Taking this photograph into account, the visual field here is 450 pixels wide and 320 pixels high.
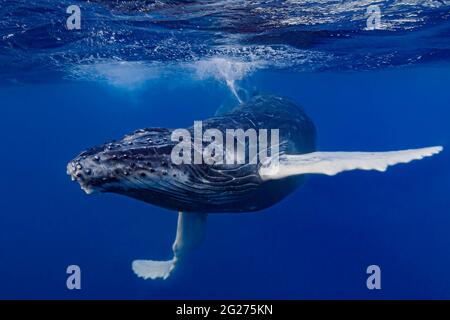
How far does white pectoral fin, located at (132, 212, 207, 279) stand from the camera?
10078 mm

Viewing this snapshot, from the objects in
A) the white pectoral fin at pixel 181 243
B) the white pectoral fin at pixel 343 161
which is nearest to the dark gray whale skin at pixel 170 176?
the white pectoral fin at pixel 343 161

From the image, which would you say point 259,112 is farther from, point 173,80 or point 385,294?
point 173,80

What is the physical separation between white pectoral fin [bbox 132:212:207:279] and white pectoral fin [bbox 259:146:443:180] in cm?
354

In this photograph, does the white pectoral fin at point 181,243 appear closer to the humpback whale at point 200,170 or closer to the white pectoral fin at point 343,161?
the humpback whale at point 200,170

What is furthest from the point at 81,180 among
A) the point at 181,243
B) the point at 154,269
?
the point at 154,269

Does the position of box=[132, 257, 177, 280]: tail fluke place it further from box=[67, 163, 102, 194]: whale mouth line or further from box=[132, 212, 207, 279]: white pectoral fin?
box=[67, 163, 102, 194]: whale mouth line

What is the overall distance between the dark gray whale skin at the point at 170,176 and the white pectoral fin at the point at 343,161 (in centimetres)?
72

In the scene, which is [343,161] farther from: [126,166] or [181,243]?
[181,243]

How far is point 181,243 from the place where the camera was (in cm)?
1073

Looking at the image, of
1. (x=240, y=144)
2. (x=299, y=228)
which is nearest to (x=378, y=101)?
(x=299, y=228)

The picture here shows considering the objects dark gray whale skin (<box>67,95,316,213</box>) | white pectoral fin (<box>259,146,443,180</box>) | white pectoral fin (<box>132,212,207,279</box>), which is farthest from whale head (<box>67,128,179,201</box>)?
white pectoral fin (<box>132,212,207,279</box>)

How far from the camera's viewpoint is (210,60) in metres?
24.1

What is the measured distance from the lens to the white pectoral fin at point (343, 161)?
5.99 metres

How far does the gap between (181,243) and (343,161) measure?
567 centimetres
